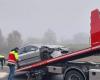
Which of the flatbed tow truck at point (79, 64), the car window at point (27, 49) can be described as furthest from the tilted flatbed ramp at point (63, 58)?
the car window at point (27, 49)

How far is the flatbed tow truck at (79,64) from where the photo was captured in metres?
11.0

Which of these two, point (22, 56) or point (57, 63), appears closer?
point (57, 63)

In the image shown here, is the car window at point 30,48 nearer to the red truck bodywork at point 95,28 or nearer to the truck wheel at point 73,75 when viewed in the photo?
the truck wheel at point 73,75

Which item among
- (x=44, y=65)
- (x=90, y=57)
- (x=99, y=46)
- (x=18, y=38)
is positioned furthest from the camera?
(x=18, y=38)

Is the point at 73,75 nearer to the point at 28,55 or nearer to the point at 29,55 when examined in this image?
the point at 29,55

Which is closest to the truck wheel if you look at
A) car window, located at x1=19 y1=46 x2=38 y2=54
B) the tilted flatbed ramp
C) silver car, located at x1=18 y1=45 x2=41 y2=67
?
the tilted flatbed ramp

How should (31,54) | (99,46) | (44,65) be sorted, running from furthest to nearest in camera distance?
(31,54) → (44,65) → (99,46)

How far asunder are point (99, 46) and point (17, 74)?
596cm

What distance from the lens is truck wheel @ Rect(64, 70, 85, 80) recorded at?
11.6m

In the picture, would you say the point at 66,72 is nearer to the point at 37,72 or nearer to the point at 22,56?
the point at 37,72

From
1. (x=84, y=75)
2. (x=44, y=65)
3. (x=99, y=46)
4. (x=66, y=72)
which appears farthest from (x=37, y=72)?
(x=99, y=46)

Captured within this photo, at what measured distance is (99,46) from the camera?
429 inches

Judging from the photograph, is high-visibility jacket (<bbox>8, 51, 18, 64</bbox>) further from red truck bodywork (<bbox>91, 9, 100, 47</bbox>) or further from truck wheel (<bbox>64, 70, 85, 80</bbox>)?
red truck bodywork (<bbox>91, 9, 100, 47</bbox>)

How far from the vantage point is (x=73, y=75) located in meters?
11.8
